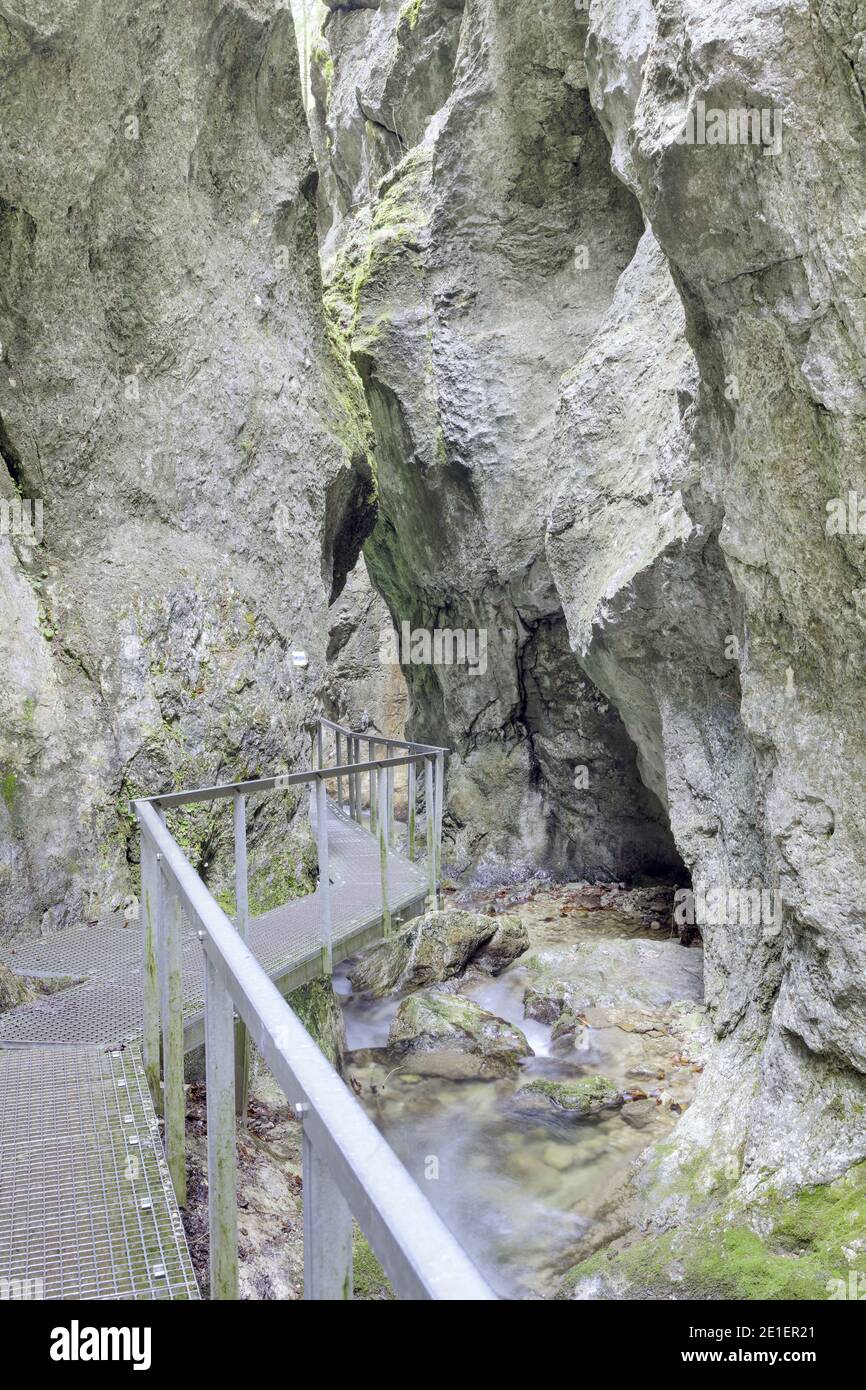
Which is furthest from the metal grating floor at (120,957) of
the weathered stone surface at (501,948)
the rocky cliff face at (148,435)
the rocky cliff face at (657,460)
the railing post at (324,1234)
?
the railing post at (324,1234)

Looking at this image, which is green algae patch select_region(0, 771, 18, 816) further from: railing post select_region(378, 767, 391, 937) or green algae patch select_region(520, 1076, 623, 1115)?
green algae patch select_region(520, 1076, 623, 1115)

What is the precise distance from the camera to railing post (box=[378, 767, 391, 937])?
7742 mm

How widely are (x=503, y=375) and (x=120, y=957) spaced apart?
11952mm

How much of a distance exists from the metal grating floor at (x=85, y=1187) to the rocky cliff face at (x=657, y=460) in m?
3.55

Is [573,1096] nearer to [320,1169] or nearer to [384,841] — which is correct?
[384,841]

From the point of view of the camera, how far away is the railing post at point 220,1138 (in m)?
2.20

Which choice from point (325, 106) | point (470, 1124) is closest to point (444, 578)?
point (470, 1124)

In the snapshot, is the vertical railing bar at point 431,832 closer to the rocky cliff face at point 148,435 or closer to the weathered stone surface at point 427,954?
the weathered stone surface at point 427,954

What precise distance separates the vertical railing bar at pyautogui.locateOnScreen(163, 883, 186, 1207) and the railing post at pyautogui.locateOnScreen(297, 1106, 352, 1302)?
1.75 metres

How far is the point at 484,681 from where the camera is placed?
16.3 metres

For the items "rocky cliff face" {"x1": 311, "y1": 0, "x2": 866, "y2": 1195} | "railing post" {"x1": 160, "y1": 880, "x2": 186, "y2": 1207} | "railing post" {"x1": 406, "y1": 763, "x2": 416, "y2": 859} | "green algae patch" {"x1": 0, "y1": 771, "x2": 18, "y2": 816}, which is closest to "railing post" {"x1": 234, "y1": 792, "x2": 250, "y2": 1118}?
"green algae patch" {"x1": 0, "y1": 771, "x2": 18, "y2": 816}

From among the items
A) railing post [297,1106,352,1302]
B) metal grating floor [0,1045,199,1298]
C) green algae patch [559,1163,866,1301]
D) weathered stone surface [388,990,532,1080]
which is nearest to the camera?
railing post [297,1106,352,1302]

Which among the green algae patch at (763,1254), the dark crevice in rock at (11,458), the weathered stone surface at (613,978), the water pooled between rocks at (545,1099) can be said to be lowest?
the water pooled between rocks at (545,1099)
